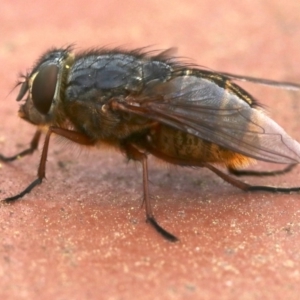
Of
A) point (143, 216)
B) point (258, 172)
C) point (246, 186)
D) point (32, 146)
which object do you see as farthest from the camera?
point (32, 146)

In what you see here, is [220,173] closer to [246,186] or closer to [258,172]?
[246,186]

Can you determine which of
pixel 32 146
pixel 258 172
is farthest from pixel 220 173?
pixel 32 146

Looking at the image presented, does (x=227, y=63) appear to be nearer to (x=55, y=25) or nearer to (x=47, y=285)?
(x=55, y=25)

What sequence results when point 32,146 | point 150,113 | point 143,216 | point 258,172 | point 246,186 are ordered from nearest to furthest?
point 143,216, point 150,113, point 246,186, point 258,172, point 32,146

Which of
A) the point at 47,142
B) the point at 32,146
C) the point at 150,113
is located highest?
the point at 150,113

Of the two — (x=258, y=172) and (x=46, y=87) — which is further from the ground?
(x=46, y=87)

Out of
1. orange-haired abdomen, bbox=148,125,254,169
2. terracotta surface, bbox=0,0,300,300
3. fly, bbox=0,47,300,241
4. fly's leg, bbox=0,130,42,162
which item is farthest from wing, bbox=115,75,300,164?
fly's leg, bbox=0,130,42,162

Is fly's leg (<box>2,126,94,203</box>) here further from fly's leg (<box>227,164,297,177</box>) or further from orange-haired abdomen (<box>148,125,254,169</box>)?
fly's leg (<box>227,164,297,177</box>)

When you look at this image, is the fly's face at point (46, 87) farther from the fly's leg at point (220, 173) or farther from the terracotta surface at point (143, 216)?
the fly's leg at point (220, 173)
